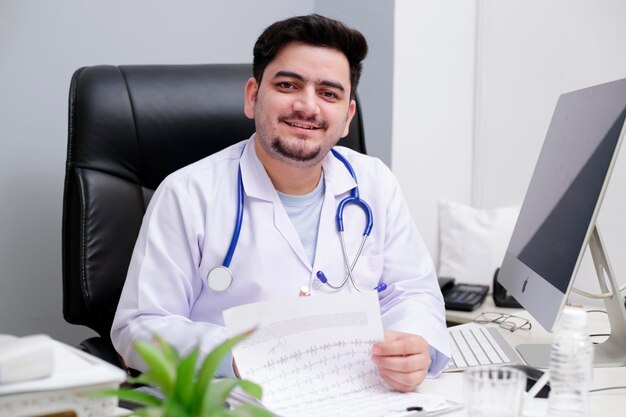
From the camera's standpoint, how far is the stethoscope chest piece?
4.66 ft

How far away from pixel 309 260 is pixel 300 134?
0.25 m

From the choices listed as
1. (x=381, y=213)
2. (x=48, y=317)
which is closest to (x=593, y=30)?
(x=381, y=213)

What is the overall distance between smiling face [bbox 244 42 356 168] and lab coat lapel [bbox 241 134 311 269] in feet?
0.12

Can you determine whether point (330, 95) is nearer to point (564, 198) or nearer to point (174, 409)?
point (564, 198)

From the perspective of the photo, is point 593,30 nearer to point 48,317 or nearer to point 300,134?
point 300,134

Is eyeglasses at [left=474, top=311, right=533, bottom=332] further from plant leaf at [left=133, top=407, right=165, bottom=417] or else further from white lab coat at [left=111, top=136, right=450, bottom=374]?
plant leaf at [left=133, top=407, right=165, bottom=417]

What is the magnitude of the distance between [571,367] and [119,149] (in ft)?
3.20

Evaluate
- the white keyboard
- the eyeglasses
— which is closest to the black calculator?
the eyeglasses

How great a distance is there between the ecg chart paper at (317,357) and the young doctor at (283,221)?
0.68 ft

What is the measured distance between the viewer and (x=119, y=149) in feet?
5.08

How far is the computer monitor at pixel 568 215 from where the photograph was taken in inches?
47.1

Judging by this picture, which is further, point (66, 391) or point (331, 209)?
point (331, 209)

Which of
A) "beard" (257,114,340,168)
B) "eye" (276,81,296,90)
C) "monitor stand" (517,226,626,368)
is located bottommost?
"monitor stand" (517,226,626,368)

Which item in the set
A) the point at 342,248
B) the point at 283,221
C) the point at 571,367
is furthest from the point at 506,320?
the point at 571,367
